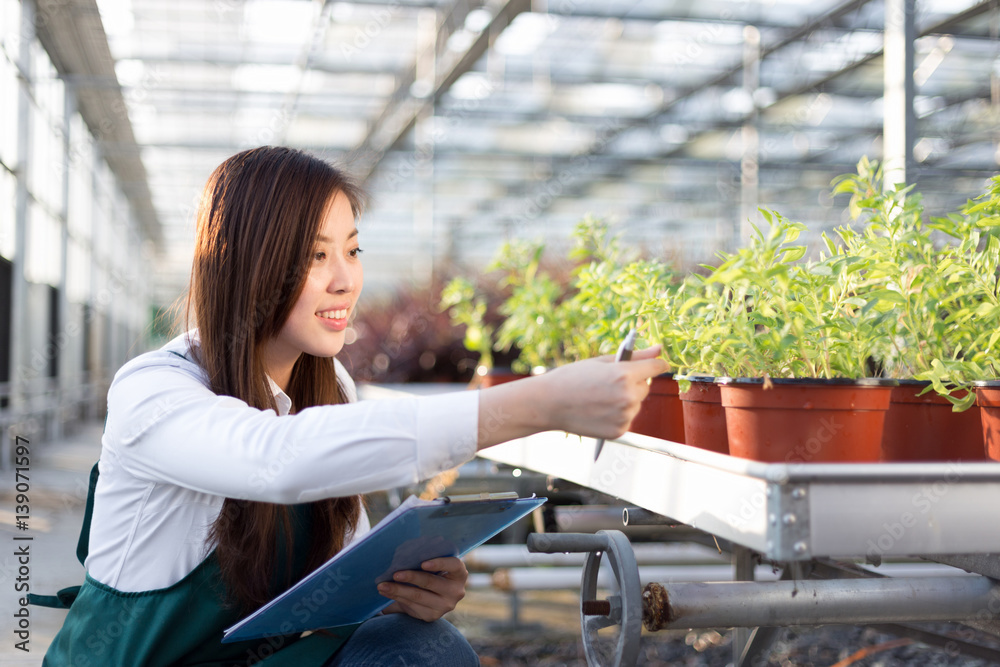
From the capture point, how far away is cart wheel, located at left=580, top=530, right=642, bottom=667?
98cm

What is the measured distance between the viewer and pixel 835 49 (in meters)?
8.22

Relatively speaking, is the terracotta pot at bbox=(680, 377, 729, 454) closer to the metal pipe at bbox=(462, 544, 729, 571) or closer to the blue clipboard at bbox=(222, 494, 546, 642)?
the blue clipboard at bbox=(222, 494, 546, 642)

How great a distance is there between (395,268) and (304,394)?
72.1 feet

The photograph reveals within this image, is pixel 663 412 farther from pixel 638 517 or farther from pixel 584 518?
pixel 584 518

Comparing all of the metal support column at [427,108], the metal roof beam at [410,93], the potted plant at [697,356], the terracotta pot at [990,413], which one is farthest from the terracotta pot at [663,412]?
the metal support column at [427,108]

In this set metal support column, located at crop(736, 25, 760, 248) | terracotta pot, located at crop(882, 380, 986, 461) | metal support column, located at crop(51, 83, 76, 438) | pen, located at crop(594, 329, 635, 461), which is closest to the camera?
pen, located at crop(594, 329, 635, 461)

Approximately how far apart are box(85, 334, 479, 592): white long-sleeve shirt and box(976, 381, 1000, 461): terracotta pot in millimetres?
615

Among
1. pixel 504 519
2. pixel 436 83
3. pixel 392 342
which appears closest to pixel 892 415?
pixel 504 519

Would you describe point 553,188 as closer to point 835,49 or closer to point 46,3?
point 835,49

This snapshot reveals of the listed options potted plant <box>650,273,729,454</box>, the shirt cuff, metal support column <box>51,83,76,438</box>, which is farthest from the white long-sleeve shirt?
metal support column <box>51,83,76,438</box>

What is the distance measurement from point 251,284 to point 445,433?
43 centimetres

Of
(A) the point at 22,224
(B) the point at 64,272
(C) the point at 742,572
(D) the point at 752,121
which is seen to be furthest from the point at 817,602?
(B) the point at 64,272

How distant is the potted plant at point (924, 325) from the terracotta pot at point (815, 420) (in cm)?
11

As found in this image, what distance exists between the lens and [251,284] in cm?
118
